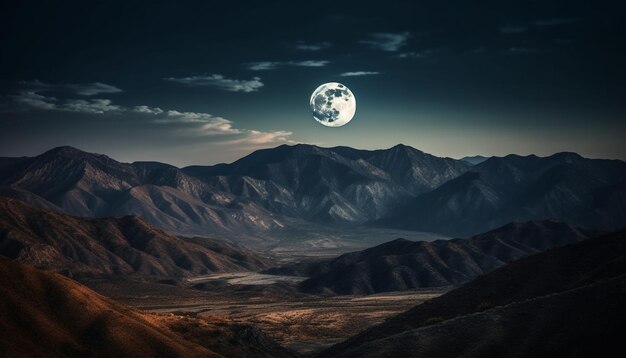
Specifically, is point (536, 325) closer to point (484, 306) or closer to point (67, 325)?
point (484, 306)

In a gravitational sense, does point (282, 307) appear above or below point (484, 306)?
below

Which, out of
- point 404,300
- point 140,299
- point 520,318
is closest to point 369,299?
point 404,300

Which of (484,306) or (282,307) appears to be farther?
(282,307)

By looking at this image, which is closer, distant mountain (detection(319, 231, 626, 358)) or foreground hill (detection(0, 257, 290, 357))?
distant mountain (detection(319, 231, 626, 358))

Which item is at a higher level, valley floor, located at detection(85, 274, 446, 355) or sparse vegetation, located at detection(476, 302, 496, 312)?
sparse vegetation, located at detection(476, 302, 496, 312)

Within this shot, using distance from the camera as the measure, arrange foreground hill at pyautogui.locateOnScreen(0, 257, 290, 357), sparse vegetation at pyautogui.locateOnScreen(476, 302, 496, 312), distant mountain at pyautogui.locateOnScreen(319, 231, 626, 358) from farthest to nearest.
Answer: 1. sparse vegetation at pyautogui.locateOnScreen(476, 302, 496, 312)
2. foreground hill at pyautogui.locateOnScreen(0, 257, 290, 357)
3. distant mountain at pyautogui.locateOnScreen(319, 231, 626, 358)

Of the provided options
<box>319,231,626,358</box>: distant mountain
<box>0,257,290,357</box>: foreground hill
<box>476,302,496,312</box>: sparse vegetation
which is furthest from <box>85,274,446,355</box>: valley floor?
<box>0,257,290,357</box>: foreground hill

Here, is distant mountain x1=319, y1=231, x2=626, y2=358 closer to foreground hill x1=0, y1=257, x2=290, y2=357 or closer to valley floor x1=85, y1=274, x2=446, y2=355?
foreground hill x1=0, y1=257, x2=290, y2=357

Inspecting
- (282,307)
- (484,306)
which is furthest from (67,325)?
(282,307)

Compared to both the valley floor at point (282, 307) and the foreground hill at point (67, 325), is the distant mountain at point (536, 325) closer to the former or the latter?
the foreground hill at point (67, 325)
